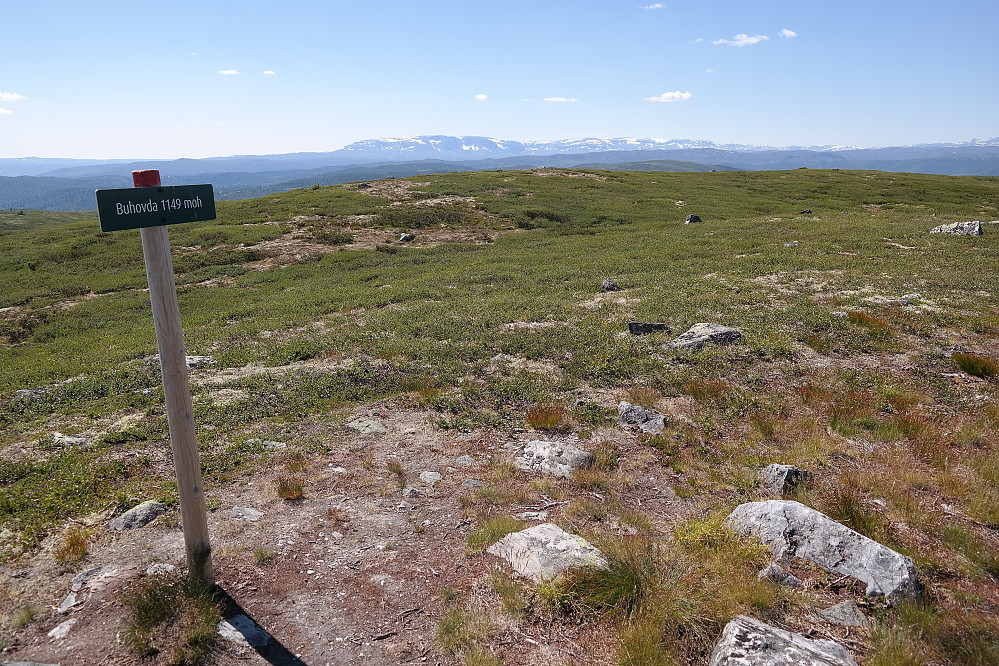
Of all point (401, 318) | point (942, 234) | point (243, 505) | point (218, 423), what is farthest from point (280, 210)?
point (942, 234)

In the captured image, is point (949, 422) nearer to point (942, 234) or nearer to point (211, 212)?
point (211, 212)

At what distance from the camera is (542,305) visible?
74.8ft

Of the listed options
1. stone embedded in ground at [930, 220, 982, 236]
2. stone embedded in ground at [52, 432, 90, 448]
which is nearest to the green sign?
stone embedded in ground at [52, 432, 90, 448]

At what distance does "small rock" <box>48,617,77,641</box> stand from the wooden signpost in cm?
126

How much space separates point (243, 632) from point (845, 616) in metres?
6.60

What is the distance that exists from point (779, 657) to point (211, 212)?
7.59 meters

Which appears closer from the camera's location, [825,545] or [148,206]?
[148,206]

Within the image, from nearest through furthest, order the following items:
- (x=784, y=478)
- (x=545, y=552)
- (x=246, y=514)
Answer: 1. (x=545, y=552)
2. (x=246, y=514)
3. (x=784, y=478)

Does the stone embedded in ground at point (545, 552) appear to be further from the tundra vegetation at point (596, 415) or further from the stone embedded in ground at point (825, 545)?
the stone embedded in ground at point (825, 545)

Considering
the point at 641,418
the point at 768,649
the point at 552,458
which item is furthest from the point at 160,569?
the point at 641,418

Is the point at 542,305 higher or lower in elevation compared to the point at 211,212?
lower

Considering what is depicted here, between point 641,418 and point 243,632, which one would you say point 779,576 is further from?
point 243,632

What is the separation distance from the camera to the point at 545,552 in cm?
665

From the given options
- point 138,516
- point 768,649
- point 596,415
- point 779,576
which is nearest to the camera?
point 768,649
